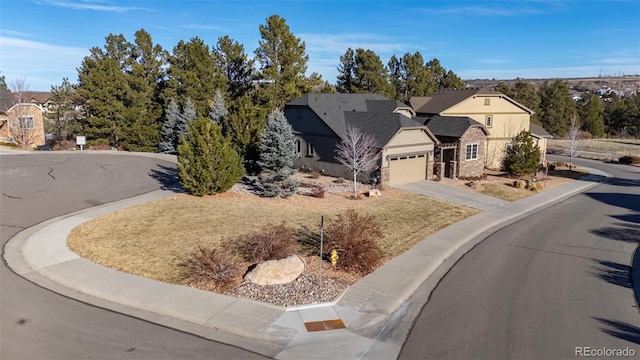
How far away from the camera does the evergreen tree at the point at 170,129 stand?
3975 cm

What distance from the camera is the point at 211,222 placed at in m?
17.9

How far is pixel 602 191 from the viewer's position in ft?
93.8

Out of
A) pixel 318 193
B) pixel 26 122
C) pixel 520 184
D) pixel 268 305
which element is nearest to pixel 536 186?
pixel 520 184

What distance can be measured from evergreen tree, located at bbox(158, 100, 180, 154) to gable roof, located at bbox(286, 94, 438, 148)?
13.6 meters

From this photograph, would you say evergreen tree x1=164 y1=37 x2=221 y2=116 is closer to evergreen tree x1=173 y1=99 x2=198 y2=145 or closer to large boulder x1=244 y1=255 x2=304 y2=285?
evergreen tree x1=173 y1=99 x2=198 y2=145

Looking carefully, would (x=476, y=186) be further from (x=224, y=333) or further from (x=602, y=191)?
(x=224, y=333)

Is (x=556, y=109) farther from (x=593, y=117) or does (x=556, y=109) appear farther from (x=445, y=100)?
(x=445, y=100)

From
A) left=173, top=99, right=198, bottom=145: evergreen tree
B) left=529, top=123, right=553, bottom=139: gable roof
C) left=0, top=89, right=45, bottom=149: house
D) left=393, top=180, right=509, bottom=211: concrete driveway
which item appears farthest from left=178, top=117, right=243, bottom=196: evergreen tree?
left=0, top=89, right=45, bottom=149: house

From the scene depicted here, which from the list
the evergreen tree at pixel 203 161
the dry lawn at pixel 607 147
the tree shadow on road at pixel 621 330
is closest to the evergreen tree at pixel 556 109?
the dry lawn at pixel 607 147

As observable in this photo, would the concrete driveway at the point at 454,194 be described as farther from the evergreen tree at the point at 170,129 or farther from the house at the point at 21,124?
the house at the point at 21,124

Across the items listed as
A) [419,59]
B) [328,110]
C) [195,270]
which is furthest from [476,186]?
[419,59]

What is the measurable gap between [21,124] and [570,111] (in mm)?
78415

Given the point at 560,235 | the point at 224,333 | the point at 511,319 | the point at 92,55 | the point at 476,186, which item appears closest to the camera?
the point at 224,333

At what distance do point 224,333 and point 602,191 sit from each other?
95.7 feet
